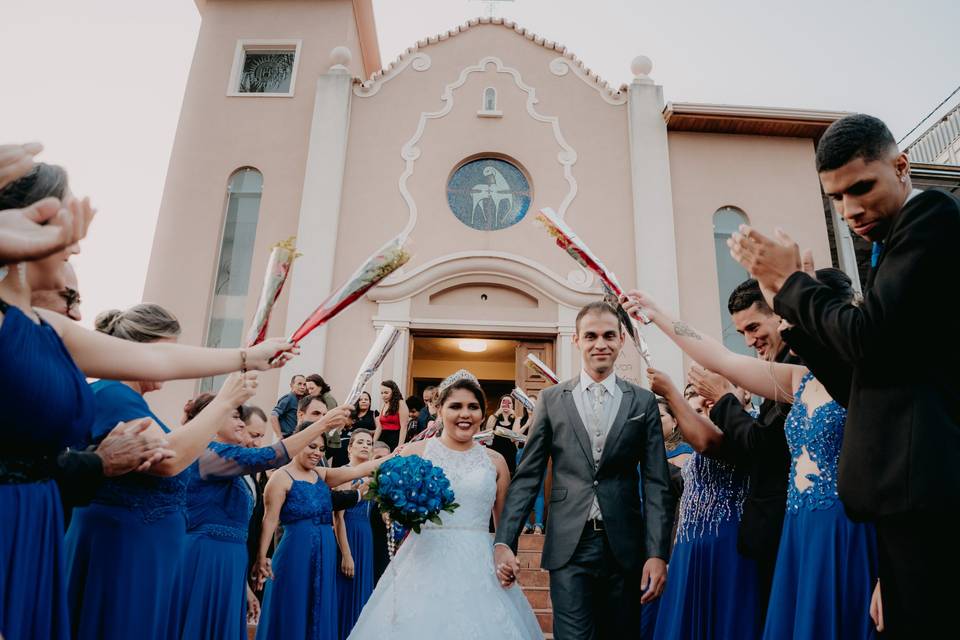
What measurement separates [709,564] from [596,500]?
28.1 inches

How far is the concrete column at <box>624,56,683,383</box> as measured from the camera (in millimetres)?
10836

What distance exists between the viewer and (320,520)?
5.45 meters

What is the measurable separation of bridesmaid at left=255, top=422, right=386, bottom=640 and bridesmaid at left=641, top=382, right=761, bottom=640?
2.48 metres

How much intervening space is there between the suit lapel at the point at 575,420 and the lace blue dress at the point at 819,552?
113cm

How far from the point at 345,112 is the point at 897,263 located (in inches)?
458

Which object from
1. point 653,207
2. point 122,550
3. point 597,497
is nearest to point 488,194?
point 653,207

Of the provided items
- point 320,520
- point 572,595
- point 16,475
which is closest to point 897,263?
point 572,595

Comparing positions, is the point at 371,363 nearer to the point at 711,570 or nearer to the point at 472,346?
the point at 711,570

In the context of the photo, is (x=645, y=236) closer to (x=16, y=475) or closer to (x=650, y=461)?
(x=650, y=461)

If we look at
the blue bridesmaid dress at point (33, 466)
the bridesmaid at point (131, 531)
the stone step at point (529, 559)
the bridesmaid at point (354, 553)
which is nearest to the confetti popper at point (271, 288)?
the bridesmaid at point (131, 531)

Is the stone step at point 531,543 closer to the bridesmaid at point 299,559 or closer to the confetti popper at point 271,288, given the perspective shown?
the bridesmaid at point 299,559

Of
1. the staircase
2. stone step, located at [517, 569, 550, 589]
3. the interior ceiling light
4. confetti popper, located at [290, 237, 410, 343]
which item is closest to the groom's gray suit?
confetti popper, located at [290, 237, 410, 343]

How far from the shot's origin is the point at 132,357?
2314mm

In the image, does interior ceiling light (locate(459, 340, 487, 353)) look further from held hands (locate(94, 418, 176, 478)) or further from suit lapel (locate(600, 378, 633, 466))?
held hands (locate(94, 418, 176, 478))
